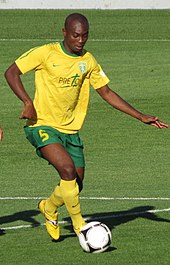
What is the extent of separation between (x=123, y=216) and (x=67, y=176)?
1879mm

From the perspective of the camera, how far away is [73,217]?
1205cm

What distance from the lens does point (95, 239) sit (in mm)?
11688

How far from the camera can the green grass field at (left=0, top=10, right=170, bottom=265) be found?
39.5 feet

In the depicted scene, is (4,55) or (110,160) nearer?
(110,160)

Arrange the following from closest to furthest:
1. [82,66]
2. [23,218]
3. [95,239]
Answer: [95,239], [82,66], [23,218]

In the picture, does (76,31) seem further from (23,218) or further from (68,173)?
(23,218)

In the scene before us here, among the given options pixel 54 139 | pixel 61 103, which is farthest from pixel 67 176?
pixel 61 103

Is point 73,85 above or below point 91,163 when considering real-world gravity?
above

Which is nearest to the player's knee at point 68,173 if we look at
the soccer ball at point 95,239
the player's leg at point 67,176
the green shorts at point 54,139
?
the player's leg at point 67,176

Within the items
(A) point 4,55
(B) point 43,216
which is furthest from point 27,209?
(A) point 4,55

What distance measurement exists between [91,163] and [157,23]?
11.6 meters

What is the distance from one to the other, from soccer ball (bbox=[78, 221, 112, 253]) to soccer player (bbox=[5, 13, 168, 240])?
0.76 feet

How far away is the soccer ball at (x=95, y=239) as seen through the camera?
38.4ft
